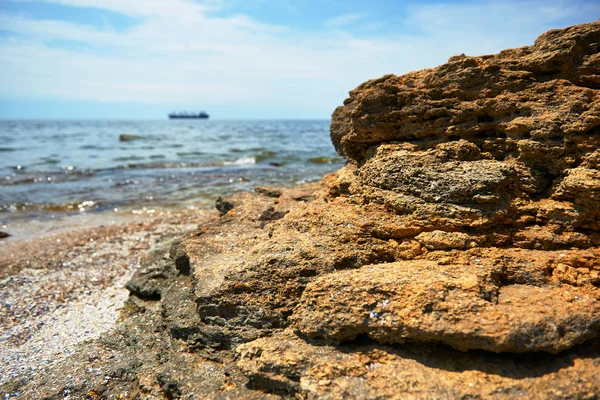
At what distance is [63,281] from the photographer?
25.5ft

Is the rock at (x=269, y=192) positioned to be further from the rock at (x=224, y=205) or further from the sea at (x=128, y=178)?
the sea at (x=128, y=178)

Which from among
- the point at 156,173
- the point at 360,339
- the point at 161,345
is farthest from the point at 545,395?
the point at 156,173

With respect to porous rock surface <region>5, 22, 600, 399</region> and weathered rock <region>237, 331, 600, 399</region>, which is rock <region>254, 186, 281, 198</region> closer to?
porous rock surface <region>5, 22, 600, 399</region>

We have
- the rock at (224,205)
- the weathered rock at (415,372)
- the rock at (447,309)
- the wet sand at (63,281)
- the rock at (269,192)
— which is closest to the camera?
the weathered rock at (415,372)

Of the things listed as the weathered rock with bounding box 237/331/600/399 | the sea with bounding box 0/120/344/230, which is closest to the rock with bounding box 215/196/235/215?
the weathered rock with bounding box 237/331/600/399

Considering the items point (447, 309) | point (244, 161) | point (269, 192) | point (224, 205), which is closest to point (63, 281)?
point (224, 205)

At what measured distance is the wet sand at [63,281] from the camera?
17.8ft

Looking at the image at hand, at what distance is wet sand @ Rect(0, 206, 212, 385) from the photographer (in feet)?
17.8

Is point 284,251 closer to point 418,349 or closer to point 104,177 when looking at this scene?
point 418,349

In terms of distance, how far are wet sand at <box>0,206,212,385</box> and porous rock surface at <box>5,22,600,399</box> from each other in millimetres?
1257

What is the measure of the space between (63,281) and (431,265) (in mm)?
7193

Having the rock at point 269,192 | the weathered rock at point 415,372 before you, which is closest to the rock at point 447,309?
the weathered rock at point 415,372

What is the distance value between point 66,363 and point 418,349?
13.3 ft

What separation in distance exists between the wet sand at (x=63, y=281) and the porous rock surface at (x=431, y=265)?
126 cm
